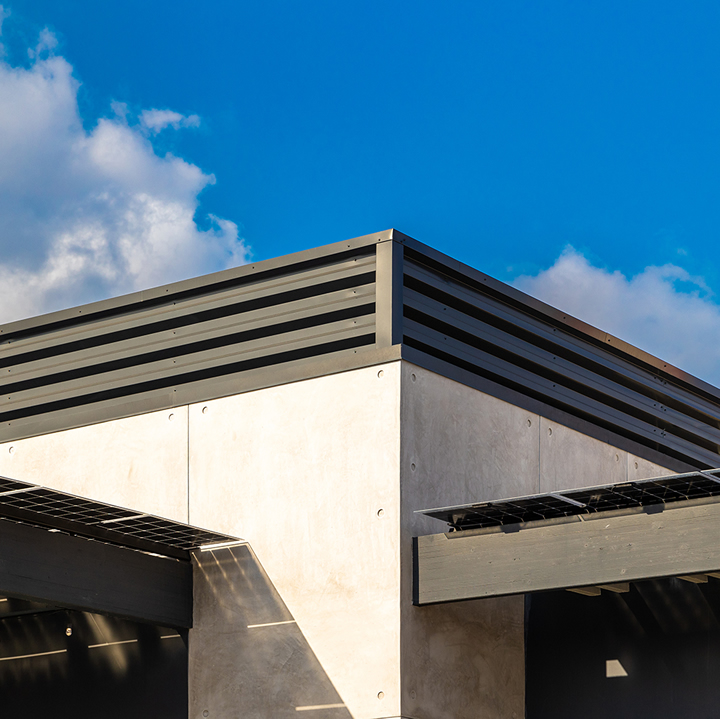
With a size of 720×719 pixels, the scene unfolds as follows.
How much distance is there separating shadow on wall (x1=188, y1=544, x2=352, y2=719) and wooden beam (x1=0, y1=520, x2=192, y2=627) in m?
0.22

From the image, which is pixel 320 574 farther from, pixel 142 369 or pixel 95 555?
pixel 142 369

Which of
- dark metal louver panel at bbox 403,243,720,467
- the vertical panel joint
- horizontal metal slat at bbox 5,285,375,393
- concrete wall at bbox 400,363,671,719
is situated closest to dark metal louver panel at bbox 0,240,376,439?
horizontal metal slat at bbox 5,285,375,393

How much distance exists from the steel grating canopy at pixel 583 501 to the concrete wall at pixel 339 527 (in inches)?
32.0

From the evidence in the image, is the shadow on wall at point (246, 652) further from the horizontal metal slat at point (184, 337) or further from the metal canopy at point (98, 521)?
the horizontal metal slat at point (184, 337)

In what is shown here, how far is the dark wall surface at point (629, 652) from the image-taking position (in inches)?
396

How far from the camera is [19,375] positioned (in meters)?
13.0

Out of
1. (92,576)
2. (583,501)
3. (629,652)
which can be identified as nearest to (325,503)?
(92,576)

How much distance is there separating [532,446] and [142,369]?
4.06 metres

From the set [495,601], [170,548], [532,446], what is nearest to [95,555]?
[170,548]

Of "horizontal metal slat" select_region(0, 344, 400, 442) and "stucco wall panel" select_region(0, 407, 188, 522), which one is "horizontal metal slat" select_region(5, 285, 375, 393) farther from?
Result: "stucco wall panel" select_region(0, 407, 188, 522)

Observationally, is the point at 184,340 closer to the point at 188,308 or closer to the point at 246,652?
the point at 188,308

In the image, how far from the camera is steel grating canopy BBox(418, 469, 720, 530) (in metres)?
8.59

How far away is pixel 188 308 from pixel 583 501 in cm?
480

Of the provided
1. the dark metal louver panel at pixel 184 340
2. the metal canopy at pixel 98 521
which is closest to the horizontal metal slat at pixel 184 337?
the dark metal louver panel at pixel 184 340
